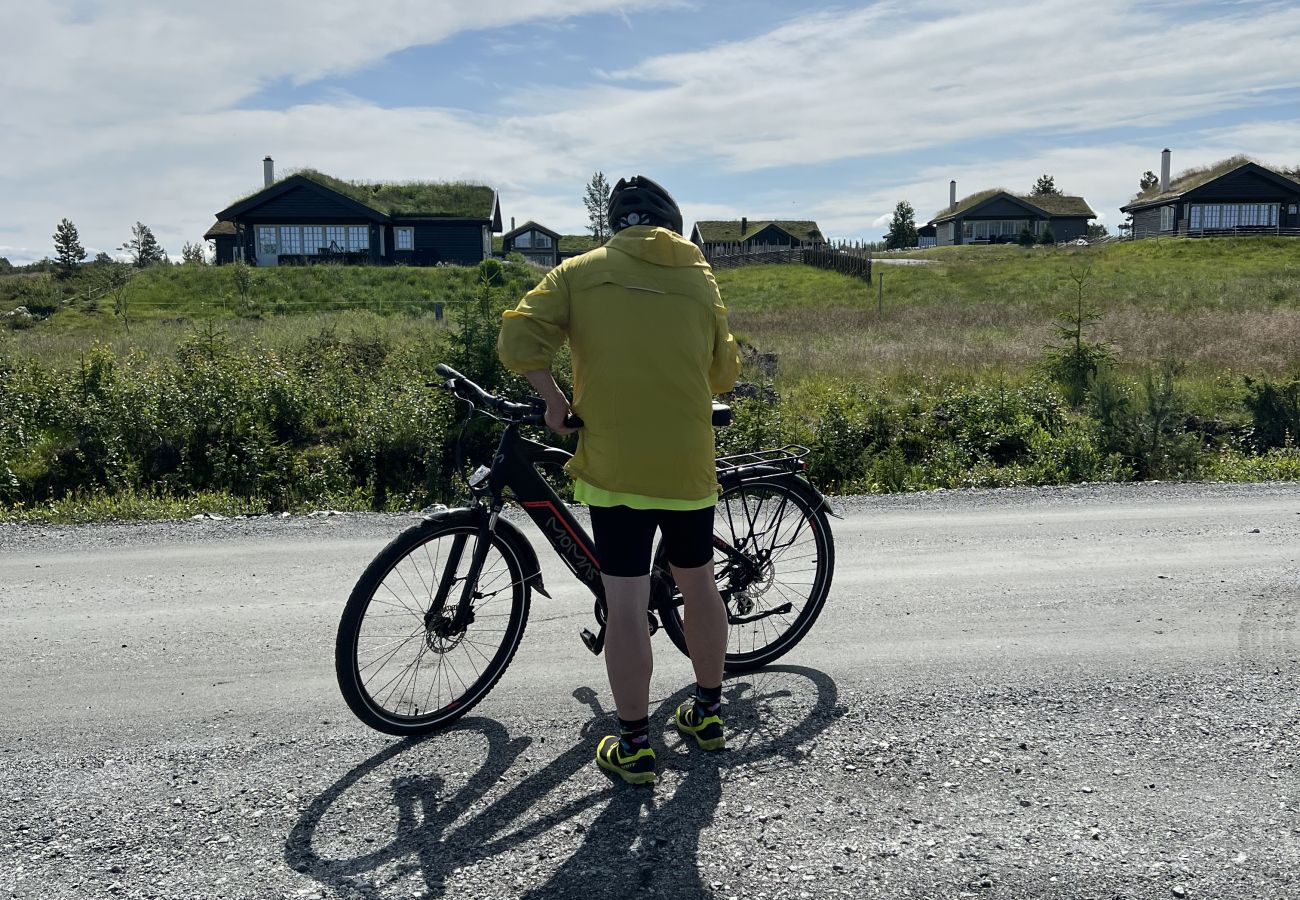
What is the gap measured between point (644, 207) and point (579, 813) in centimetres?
221

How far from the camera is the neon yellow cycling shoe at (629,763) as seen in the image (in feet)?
12.2

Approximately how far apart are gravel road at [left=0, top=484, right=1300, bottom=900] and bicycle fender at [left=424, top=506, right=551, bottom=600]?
0.60 m

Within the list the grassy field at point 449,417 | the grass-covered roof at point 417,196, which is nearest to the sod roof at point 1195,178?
the grass-covered roof at point 417,196

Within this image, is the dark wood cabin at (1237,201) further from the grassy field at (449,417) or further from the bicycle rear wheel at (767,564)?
the bicycle rear wheel at (767,564)

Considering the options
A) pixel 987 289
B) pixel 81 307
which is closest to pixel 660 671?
Result: pixel 81 307

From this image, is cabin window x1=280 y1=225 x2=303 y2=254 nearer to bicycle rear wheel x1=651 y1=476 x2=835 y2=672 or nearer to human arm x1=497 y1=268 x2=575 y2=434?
bicycle rear wheel x1=651 y1=476 x2=835 y2=672

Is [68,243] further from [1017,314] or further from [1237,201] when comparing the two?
[1237,201]

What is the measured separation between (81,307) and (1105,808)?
35.7 m

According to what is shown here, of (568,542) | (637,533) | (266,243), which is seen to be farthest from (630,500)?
(266,243)

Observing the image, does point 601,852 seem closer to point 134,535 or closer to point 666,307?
point 666,307

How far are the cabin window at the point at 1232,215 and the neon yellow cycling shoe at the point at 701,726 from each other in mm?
80526

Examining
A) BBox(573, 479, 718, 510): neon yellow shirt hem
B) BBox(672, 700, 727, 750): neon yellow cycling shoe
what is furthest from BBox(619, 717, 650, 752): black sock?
BBox(573, 479, 718, 510): neon yellow shirt hem

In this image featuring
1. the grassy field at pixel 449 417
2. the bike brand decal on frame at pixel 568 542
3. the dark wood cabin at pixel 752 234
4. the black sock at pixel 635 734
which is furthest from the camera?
the dark wood cabin at pixel 752 234

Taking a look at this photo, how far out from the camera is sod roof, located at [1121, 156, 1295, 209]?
71688mm
